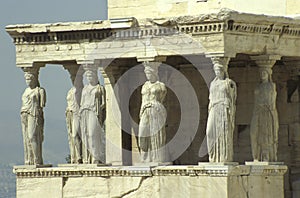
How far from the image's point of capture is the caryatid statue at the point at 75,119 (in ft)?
98.8

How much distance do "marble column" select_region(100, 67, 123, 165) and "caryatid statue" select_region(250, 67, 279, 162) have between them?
2727 mm

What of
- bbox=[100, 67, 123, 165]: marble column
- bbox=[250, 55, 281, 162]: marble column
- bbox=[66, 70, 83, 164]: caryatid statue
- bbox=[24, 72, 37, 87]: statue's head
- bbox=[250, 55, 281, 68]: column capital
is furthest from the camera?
bbox=[100, 67, 123, 165]: marble column

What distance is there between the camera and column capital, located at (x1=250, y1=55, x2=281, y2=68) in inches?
1150

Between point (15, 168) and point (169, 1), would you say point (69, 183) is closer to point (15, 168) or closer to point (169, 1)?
point (15, 168)

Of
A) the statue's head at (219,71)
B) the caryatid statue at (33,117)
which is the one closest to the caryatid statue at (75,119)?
the caryatid statue at (33,117)

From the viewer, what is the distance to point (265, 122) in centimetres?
2942

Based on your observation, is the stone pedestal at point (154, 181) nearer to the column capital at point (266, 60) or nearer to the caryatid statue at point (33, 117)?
the caryatid statue at point (33, 117)

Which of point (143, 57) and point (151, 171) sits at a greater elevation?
point (143, 57)

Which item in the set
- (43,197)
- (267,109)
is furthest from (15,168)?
(267,109)

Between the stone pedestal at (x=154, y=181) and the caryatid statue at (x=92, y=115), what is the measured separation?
1.06ft

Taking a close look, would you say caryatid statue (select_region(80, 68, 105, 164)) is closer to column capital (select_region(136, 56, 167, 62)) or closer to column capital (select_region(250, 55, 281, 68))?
column capital (select_region(136, 56, 167, 62))

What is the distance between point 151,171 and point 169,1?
3.47m

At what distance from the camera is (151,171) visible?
29.2 meters

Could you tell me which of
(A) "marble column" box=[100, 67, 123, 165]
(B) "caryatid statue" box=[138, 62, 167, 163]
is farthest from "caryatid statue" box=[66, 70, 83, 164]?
(B) "caryatid statue" box=[138, 62, 167, 163]
